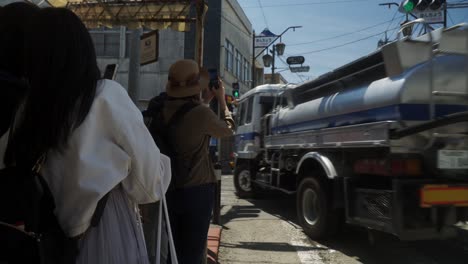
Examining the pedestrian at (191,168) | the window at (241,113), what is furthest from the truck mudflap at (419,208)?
the window at (241,113)

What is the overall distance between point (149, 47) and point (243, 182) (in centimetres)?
515

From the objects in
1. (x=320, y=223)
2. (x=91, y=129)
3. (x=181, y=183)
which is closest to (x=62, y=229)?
(x=91, y=129)

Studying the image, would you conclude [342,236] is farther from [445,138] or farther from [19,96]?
[19,96]

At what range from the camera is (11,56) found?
1.23m

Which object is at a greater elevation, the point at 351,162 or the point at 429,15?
the point at 429,15

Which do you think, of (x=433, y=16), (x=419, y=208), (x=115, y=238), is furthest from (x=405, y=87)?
(x=433, y=16)

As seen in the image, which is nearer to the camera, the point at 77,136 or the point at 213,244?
the point at 77,136

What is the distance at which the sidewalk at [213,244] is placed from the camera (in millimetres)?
4655

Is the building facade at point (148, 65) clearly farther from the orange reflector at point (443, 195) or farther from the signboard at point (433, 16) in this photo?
the orange reflector at point (443, 195)

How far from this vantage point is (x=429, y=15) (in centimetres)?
999

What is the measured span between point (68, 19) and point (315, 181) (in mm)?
4823

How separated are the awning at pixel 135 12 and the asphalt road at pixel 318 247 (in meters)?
3.57

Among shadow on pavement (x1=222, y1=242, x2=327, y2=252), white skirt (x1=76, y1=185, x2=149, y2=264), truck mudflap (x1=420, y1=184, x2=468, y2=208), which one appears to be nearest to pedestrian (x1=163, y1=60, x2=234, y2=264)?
white skirt (x1=76, y1=185, x2=149, y2=264)

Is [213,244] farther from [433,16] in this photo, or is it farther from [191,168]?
[433,16]
